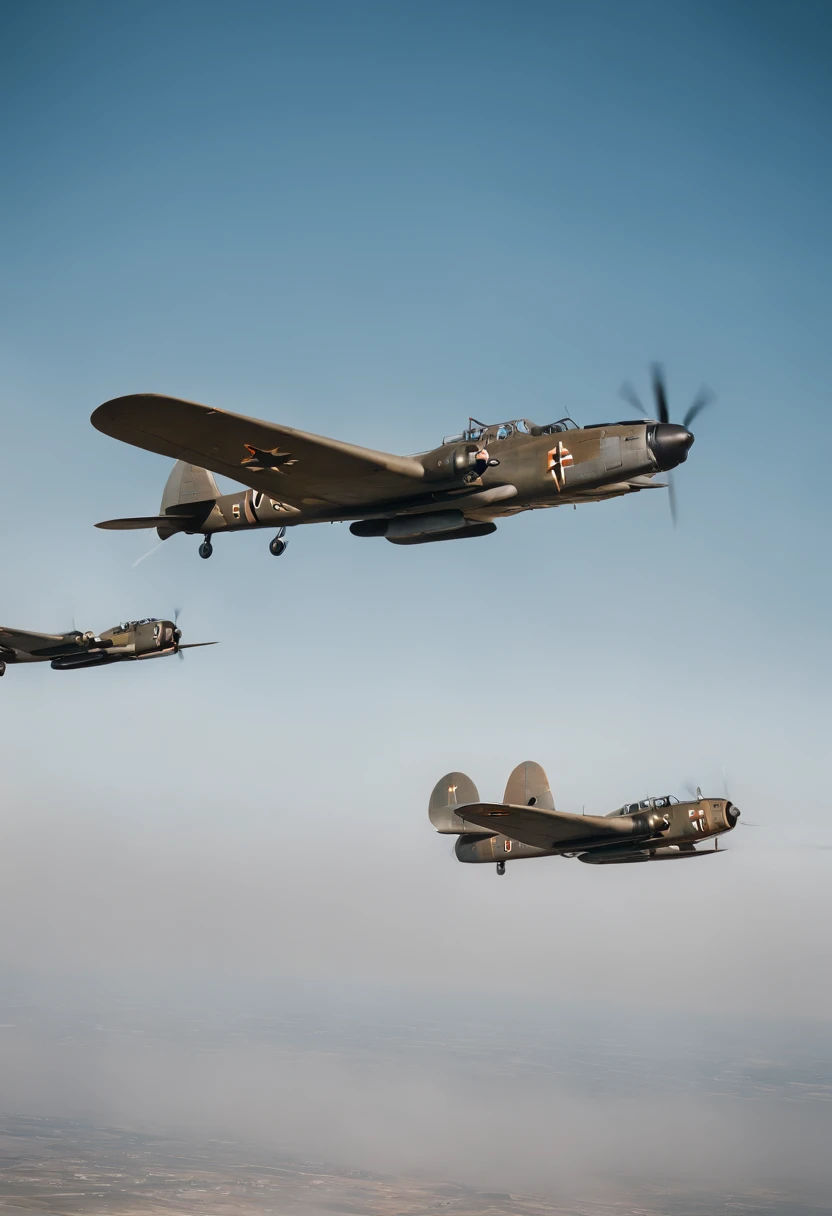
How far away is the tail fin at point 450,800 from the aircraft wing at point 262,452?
22848 millimetres

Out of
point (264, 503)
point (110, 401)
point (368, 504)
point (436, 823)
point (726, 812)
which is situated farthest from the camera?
point (436, 823)

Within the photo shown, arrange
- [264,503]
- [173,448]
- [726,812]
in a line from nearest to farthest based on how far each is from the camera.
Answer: [173,448] < [264,503] < [726,812]

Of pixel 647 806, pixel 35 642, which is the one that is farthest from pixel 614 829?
pixel 35 642

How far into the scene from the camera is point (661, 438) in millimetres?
28984

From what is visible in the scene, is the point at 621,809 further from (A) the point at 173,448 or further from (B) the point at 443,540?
(A) the point at 173,448

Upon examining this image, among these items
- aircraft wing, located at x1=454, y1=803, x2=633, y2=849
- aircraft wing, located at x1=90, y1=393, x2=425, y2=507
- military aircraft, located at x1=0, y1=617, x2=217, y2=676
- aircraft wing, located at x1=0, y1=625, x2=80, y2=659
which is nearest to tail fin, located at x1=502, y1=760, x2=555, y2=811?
aircraft wing, located at x1=454, y1=803, x2=633, y2=849

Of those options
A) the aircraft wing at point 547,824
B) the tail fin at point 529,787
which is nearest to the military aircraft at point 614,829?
the aircraft wing at point 547,824

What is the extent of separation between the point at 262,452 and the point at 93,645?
24624 mm

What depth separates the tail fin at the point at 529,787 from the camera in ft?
165

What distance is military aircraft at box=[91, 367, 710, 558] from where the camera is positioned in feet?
91.8

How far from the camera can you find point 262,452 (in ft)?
96.3

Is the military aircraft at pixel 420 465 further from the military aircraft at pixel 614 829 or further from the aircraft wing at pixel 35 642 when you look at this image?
the aircraft wing at pixel 35 642

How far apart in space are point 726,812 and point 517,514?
Result: 18.4m

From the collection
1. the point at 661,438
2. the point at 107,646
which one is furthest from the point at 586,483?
the point at 107,646
